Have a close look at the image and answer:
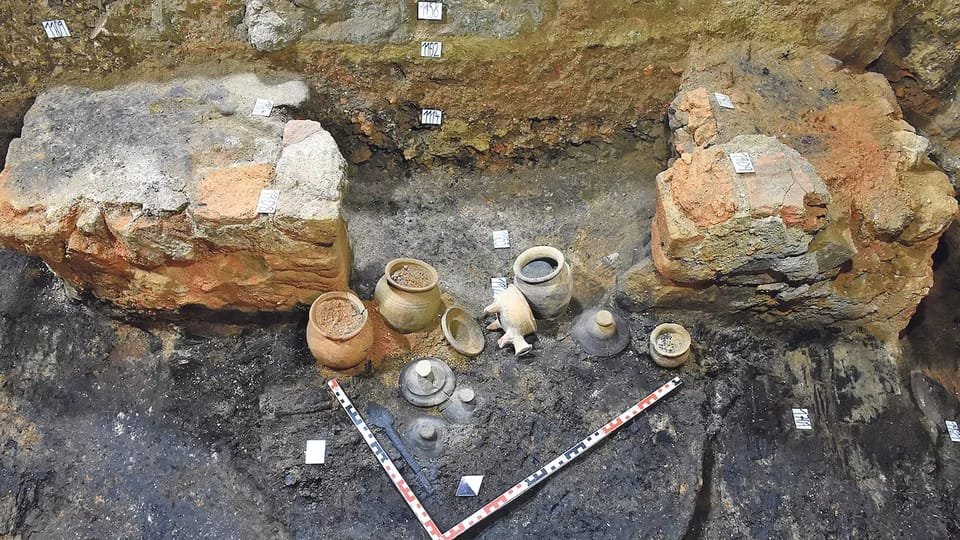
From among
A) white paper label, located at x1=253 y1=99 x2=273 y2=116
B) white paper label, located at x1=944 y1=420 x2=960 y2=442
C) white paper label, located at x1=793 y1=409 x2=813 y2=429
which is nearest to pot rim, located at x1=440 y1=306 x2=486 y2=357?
white paper label, located at x1=253 y1=99 x2=273 y2=116

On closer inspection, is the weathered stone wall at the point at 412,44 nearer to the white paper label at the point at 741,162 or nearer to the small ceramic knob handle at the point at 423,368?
the white paper label at the point at 741,162

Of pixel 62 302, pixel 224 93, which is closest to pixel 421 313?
pixel 224 93

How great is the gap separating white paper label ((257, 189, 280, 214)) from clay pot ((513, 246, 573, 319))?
1.54 meters

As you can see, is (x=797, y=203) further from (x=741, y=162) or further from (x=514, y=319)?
(x=514, y=319)

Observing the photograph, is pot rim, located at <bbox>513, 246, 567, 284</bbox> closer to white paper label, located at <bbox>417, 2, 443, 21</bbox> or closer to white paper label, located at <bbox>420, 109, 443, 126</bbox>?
white paper label, located at <bbox>420, 109, 443, 126</bbox>

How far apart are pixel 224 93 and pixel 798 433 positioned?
13.5ft

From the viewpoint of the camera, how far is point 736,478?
437 cm

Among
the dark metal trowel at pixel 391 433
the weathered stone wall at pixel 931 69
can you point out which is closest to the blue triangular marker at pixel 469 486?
the dark metal trowel at pixel 391 433

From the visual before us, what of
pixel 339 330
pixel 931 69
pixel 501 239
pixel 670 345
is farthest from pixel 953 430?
pixel 339 330

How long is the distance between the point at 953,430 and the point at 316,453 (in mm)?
3842

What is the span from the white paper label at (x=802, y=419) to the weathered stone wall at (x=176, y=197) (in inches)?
111

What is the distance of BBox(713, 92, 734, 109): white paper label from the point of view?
4806mm

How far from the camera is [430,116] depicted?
537 cm

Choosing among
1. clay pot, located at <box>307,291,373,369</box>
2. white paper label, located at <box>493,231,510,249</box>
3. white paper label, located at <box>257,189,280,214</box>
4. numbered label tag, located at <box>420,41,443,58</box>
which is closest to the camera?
white paper label, located at <box>257,189,280,214</box>
